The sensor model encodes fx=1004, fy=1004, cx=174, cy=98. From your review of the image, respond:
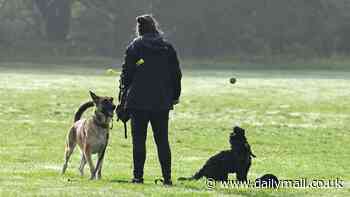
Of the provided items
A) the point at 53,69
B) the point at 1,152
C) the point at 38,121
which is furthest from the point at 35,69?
the point at 1,152

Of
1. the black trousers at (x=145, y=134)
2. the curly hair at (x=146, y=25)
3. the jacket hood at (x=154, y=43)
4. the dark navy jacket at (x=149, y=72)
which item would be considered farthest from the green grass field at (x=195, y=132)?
the curly hair at (x=146, y=25)

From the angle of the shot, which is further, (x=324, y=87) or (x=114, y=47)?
(x=114, y=47)

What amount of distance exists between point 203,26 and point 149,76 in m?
66.3

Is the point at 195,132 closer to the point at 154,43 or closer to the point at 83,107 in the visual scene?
the point at 83,107

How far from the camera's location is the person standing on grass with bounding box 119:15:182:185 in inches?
452

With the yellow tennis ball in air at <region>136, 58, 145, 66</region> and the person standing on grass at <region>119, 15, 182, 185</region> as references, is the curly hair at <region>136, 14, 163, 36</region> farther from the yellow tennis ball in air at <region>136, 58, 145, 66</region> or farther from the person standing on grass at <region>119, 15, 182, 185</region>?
the yellow tennis ball in air at <region>136, 58, 145, 66</region>

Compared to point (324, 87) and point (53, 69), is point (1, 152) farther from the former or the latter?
point (53, 69)

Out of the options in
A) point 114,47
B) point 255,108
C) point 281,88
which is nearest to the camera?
point 255,108

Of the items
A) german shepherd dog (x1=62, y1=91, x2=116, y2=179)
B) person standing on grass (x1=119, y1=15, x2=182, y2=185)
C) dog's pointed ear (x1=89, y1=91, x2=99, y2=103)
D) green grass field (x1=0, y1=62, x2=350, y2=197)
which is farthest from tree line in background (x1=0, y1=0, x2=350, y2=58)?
person standing on grass (x1=119, y1=15, x2=182, y2=185)

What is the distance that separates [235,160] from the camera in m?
12.2

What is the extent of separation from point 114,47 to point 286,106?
141ft

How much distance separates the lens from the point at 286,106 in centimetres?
3409

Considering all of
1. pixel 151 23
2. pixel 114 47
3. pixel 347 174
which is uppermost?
pixel 114 47

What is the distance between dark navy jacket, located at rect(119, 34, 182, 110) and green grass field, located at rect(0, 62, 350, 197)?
0.99 meters
